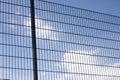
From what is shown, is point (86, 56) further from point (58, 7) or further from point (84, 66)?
point (58, 7)

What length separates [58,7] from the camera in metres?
14.2

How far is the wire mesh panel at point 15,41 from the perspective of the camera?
Result: 1217 centimetres

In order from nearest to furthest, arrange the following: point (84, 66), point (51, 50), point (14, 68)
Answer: point (14, 68), point (51, 50), point (84, 66)

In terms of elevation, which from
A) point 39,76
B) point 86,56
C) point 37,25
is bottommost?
point 39,76

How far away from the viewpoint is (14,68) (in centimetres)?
1224

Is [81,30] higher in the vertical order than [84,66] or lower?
higher

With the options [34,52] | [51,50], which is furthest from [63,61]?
[34,52]

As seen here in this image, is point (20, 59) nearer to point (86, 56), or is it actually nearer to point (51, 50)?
point (51, 50)

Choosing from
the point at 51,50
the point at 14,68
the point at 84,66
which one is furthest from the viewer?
the point at 84,66

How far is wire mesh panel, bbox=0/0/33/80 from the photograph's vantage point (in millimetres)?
12172

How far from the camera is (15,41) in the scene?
1262cm

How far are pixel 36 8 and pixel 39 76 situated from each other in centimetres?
241

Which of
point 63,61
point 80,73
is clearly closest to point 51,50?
point 63,61

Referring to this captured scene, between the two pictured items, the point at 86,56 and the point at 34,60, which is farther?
the point at 86,56
